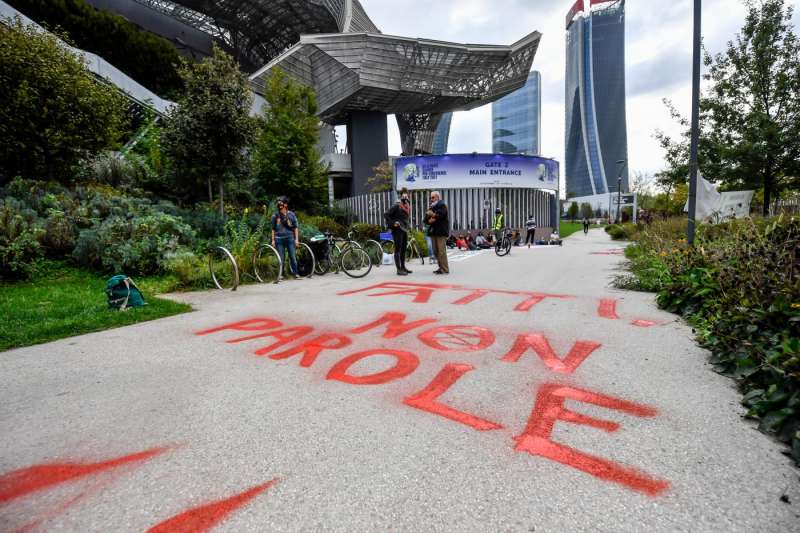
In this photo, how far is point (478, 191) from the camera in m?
22.0

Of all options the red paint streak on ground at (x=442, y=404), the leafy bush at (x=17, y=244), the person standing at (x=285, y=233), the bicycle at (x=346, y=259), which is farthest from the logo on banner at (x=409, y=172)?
the red paint streak on ground at (x=442, y=404)

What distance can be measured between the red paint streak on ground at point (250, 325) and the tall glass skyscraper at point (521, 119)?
11148 cm

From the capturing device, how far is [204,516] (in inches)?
61.1

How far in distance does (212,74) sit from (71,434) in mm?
11325

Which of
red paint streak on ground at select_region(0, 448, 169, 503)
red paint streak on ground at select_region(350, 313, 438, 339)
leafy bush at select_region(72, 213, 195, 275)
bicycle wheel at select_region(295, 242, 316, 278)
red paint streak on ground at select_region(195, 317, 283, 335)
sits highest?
leafy bush at select_region(72, 213, 195, 275)

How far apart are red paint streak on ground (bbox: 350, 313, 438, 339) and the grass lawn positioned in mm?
2869

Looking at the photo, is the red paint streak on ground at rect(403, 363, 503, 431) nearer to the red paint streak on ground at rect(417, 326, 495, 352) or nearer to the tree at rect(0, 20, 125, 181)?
the red paint streak on ground at rect(417, 326, 495, 352)

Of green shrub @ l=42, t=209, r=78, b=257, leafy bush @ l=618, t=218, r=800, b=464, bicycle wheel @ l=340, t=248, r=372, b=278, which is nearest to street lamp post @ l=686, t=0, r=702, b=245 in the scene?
leafy bush @ l=618, t=218, r=800, b=464

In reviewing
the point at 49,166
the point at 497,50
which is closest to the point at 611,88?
the point at 497,50

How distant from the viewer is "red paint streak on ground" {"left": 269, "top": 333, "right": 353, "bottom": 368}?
3447 mm

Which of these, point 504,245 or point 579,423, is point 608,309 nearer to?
point 579,423

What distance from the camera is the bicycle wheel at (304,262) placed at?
8804 mm

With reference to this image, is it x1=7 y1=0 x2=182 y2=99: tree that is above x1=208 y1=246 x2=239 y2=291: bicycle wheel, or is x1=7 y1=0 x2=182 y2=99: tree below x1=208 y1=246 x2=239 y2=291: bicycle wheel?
above

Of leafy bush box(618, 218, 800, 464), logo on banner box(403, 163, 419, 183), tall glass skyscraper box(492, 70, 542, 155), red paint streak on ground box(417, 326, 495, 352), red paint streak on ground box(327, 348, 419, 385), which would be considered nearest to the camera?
leafy bush box(618, 218, 800, 464)
